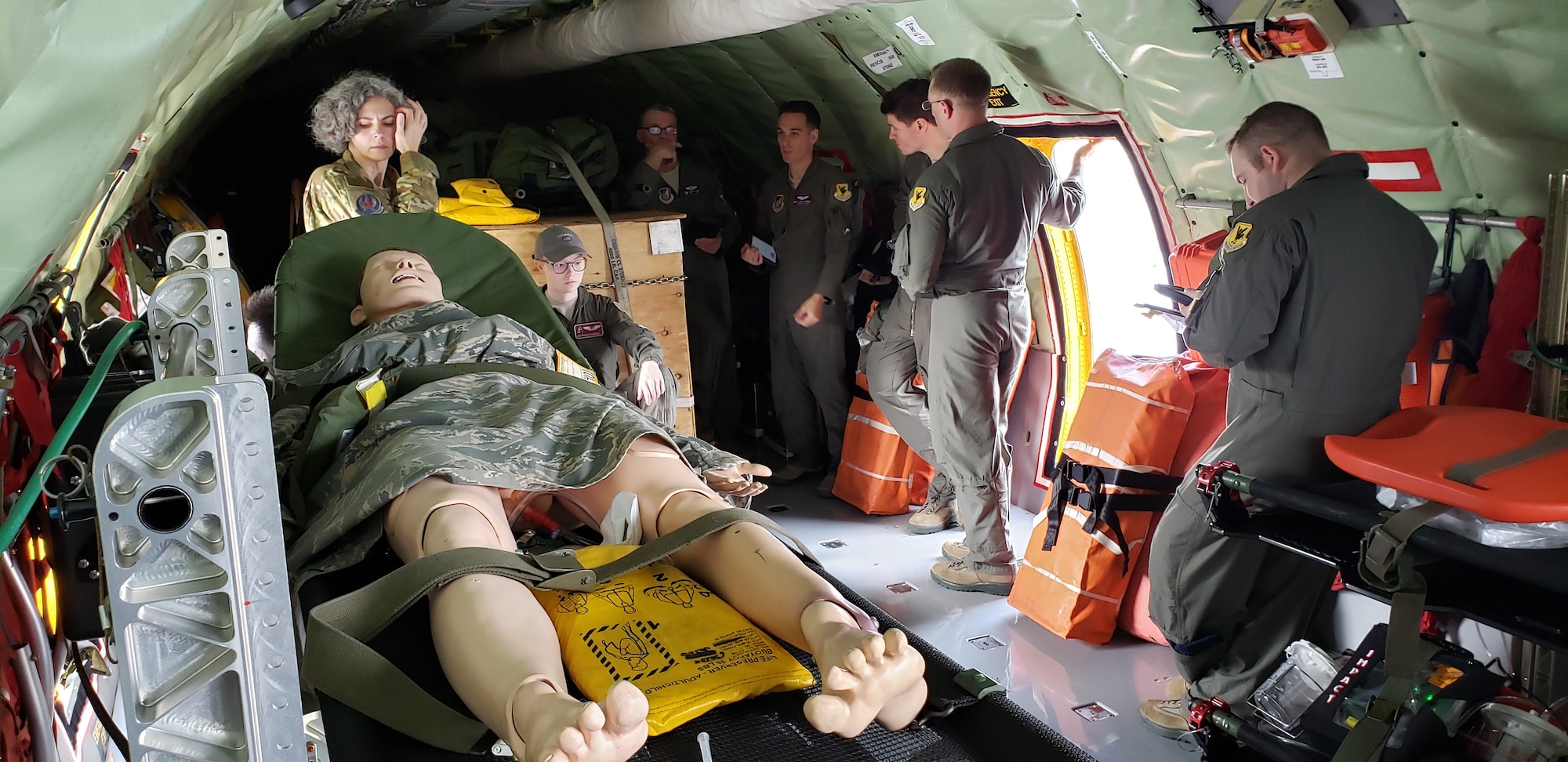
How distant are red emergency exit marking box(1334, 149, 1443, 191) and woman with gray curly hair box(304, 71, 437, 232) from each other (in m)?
3.30

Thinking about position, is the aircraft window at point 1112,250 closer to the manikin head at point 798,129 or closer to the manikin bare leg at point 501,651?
the manikin head at point 798,129

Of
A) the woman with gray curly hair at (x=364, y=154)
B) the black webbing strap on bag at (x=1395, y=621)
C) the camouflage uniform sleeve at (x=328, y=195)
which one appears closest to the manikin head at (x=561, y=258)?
the woman with gray curly hair at (x=364, y=154)

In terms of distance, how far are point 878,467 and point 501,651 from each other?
375cm

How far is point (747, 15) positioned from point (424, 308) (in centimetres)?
171

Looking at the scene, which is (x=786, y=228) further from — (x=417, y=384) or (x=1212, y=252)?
(x=417, y=384)

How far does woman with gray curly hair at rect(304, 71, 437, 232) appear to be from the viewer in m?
4.27

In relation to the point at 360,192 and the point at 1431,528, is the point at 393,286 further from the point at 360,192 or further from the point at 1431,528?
the point at 1431,528

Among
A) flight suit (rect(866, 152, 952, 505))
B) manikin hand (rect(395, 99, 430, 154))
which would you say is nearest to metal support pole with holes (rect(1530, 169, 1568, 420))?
flight suit (rect(866, 152, 952, 505))

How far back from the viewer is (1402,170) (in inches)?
121

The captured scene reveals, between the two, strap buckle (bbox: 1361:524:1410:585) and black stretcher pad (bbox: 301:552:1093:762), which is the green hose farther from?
strap buckle (bbox: 1361:524:1410:585)

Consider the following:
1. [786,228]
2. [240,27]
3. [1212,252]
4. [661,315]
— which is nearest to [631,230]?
[661,315]

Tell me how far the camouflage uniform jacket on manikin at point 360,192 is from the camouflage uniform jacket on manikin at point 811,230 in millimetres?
2000

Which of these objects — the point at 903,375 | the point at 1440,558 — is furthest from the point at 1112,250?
the point at 1440,558

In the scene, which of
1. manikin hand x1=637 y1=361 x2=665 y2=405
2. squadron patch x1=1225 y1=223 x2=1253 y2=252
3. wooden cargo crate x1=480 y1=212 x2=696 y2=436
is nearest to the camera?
squadron patch x1=1225 y1=223 x2=1253 y2=252
